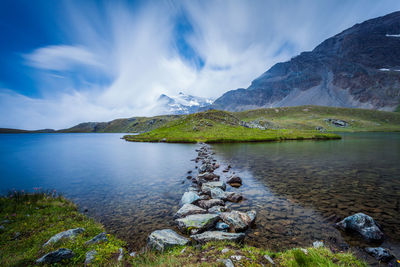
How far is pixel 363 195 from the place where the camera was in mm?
14055

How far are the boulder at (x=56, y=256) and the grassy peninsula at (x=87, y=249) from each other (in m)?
0.16

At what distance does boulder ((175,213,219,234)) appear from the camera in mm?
9133

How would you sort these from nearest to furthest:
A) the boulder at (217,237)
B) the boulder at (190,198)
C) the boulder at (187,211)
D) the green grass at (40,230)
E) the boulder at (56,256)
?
the boulder at (56,256) < the green grass at (40,230) < the boulder at (217,237) < the boulder at (187,211) < the boulder at (190,198)

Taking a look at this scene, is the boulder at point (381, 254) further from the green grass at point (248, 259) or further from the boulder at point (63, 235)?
the boulder at point (63, 235)

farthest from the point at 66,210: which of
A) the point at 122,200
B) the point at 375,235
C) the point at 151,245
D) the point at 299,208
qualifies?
the point at 375,235

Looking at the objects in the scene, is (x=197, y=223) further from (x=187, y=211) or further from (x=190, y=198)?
(x=190, y=198)

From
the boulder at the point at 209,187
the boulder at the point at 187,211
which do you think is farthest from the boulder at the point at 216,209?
the boulder at the point at 209,187

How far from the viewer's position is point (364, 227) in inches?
332

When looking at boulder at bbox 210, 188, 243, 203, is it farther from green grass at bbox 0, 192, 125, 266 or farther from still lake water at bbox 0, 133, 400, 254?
green grass at bbox 0, 192, 125, 266

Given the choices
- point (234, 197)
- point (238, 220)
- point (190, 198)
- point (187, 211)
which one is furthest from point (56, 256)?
point (234, 197)

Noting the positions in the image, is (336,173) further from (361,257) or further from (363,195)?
(361,257)

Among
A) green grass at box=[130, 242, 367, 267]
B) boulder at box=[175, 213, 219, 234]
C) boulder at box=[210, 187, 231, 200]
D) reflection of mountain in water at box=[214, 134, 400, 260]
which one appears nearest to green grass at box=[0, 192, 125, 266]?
green grass at box=[130, 242, 367, 267]

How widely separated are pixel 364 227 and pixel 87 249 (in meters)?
13.0

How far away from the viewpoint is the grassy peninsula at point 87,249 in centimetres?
530
